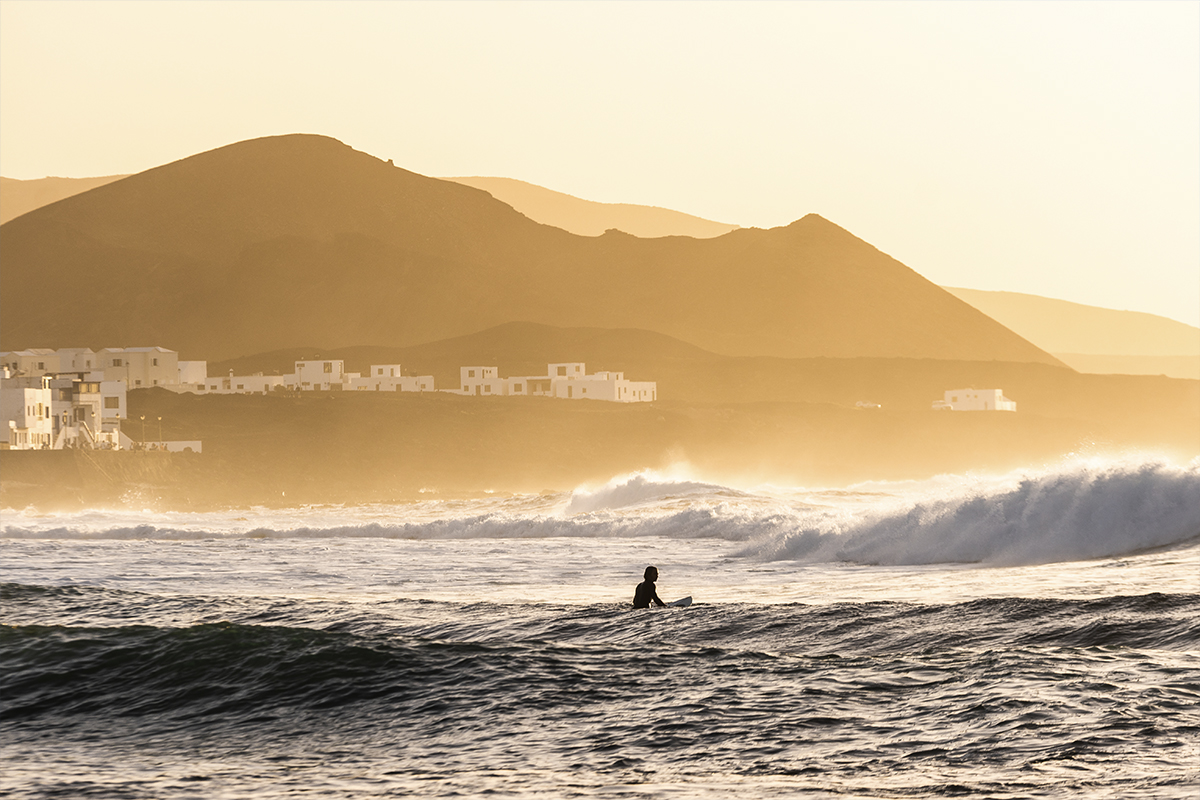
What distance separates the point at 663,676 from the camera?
13.4 meters

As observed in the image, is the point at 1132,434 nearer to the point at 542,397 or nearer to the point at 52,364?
the point at 542,397

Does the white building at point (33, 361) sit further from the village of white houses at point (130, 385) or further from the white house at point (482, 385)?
the white house at point (482, 385)

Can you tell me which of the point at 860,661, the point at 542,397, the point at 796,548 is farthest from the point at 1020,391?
the point at 860,661

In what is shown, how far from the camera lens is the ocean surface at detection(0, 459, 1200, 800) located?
9.81 meters

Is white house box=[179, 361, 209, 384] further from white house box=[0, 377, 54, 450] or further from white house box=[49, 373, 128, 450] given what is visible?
white house box=[0, 377, 54, 450]

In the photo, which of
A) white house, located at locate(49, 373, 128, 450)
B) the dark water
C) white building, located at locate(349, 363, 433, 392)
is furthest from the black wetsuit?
white building, located at locate(349, 363, 433, 392)

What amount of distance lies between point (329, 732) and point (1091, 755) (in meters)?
6.97

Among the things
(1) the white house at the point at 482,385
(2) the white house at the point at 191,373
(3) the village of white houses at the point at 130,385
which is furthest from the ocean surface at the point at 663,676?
(1) the white house at the point at 482,385

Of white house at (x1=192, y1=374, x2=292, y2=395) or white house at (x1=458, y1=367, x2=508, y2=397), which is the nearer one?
white house at (x1=192, y1=374, x2=292, y2=395)

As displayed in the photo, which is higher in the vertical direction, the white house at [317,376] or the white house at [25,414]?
the white house at [317,376]

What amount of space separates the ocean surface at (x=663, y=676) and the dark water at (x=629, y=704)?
1.7 inches

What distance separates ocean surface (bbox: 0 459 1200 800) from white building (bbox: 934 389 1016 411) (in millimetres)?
125993

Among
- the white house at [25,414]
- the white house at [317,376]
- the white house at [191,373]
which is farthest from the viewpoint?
the white house at [317,376]

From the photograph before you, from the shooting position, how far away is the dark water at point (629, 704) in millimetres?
9664
